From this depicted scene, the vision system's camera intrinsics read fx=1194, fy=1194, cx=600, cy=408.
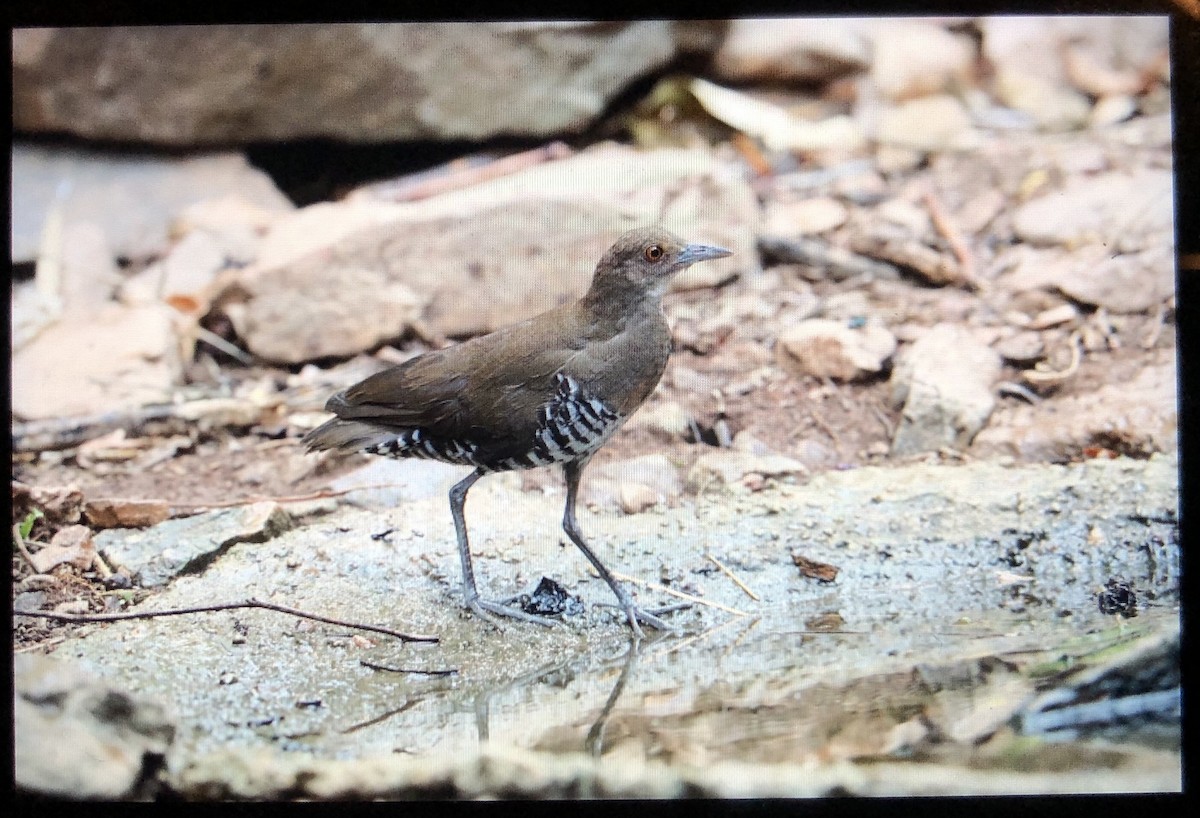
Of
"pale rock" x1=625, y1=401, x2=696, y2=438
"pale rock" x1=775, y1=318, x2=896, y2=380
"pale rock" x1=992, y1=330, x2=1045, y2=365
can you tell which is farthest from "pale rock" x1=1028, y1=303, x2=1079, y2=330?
"pale rock" x1=625, y1=401, x2=696, y2=438

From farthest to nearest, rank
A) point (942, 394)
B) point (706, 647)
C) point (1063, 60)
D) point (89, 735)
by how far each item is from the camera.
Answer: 1. point (1063, 60)
2. point (942, 394)
3. point (706, 647)
4. point (89, 735)

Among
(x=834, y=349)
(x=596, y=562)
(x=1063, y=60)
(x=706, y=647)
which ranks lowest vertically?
(x=706, y=647)

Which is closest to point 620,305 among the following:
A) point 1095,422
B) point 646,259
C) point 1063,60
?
point 646,259

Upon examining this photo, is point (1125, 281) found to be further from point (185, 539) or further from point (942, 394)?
point (185, 539)

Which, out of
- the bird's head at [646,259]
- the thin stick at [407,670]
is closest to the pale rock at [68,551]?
the thin stick at [407,670]

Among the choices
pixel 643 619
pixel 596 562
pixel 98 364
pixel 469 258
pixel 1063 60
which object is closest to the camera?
pixel 643 619

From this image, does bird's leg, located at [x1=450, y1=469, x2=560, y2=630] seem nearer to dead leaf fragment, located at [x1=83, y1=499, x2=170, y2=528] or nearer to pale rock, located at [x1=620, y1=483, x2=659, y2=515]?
pale rock, located at [x1=620, y1=483, x2=659, y2=515]
